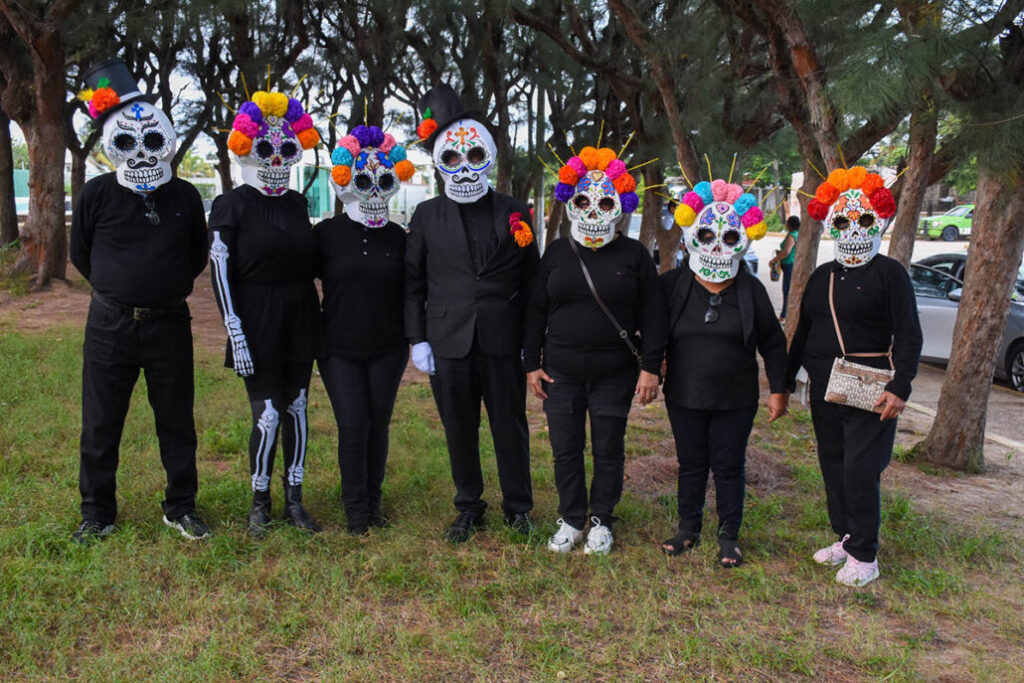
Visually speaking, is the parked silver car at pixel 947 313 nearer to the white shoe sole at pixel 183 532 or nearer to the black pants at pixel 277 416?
the black pants at pixel 277 416

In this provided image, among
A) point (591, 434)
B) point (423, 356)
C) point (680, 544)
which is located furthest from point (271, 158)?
point (680, 544)

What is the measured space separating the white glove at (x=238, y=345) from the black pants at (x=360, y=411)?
39cm

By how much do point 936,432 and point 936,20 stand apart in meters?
2.77

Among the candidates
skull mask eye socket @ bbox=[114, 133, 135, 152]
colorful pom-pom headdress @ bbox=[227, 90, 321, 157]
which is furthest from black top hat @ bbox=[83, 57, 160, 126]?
colorful pom-pom headdress @ bbox=[227, 90, 321, 157]

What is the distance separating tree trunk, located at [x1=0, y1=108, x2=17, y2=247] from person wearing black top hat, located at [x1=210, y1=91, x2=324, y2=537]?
1375cm

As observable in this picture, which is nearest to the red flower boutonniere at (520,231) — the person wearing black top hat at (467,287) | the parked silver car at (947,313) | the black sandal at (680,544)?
the person wearing black top hat at (467,287)

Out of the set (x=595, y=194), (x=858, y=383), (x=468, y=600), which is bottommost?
(x=468, y=600)

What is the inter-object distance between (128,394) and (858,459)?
3.44 m

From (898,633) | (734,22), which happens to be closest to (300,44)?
(734,22)

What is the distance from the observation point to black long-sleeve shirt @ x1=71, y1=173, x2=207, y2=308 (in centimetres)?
416

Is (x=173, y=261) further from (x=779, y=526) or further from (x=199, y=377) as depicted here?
(x=199, y=377)

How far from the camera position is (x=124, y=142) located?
4.16 meters

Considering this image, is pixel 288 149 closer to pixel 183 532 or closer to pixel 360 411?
pixel 360 411

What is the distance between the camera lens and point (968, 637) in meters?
3.73
